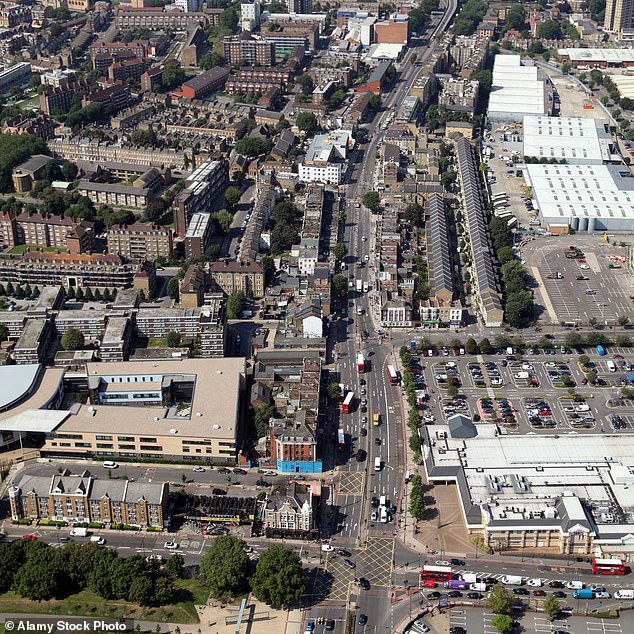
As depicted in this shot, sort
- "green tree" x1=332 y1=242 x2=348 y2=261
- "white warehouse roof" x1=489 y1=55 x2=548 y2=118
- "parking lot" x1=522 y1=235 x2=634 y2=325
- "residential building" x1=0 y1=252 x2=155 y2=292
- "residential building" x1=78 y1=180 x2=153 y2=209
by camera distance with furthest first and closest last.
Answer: "white warehouse roof" x1=489 y1=55 x2=548 y2=118 → "residential building" x1=78 y1=180 x2=153 y2=209 → "green tree" x1=332 y1=242 x2=348 y2=261 → "residential building" x1=0 y1=252 x2=155 y2=292 → "parking lot" x1=522 y1=235 x2=634 y2=325

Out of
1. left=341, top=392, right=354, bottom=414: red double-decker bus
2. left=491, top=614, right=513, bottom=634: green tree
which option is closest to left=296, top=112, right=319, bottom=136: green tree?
left=341, top=392, right=354, bottom=414: red double-decker bus

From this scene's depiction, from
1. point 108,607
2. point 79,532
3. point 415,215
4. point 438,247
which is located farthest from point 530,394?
point 108,607

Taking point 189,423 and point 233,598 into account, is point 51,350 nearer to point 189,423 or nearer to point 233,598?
point 189,423

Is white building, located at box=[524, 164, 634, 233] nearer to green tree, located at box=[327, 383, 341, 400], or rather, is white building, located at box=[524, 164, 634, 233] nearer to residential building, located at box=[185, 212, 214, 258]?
residential building, located at box=[185, 212, 214, 258]

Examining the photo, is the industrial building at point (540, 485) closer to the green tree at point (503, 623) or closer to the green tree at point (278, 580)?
the green tree at point (503, 623)

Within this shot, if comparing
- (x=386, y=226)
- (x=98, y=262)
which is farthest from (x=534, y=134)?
(x=98, y=262)

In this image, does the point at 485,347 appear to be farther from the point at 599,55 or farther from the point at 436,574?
the point at 599,55
